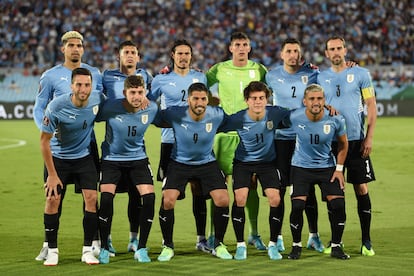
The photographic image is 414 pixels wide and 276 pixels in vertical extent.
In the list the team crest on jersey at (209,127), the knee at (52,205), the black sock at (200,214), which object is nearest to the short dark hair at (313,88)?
the team crest on jersey at (209,127)

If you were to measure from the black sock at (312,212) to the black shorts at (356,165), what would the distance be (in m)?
0.49

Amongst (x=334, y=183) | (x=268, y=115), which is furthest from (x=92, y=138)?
(x=334, y=183)

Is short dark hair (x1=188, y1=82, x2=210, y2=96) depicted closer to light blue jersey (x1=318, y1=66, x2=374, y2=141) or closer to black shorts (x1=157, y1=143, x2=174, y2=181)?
black shorts (x1=157, y1=143, x2=174, y2=181)

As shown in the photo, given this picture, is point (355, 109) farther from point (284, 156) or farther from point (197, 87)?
point (197, 87)

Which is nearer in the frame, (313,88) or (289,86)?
(313,88)

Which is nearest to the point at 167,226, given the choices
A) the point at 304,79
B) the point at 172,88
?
the point at 172,88

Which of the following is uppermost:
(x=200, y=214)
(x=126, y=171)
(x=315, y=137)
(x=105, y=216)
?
(x=315, y=137)

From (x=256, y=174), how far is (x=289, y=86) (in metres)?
1.11

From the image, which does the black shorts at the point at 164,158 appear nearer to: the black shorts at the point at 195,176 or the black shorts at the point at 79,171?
the black shorts at the point at 195,176

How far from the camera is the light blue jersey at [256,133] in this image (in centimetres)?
908

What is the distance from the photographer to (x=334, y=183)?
29.1ft

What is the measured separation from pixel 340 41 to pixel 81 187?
10.2 feet

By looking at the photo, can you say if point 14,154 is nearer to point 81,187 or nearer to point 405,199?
point 405,199

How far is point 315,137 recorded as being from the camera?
8875 mm
